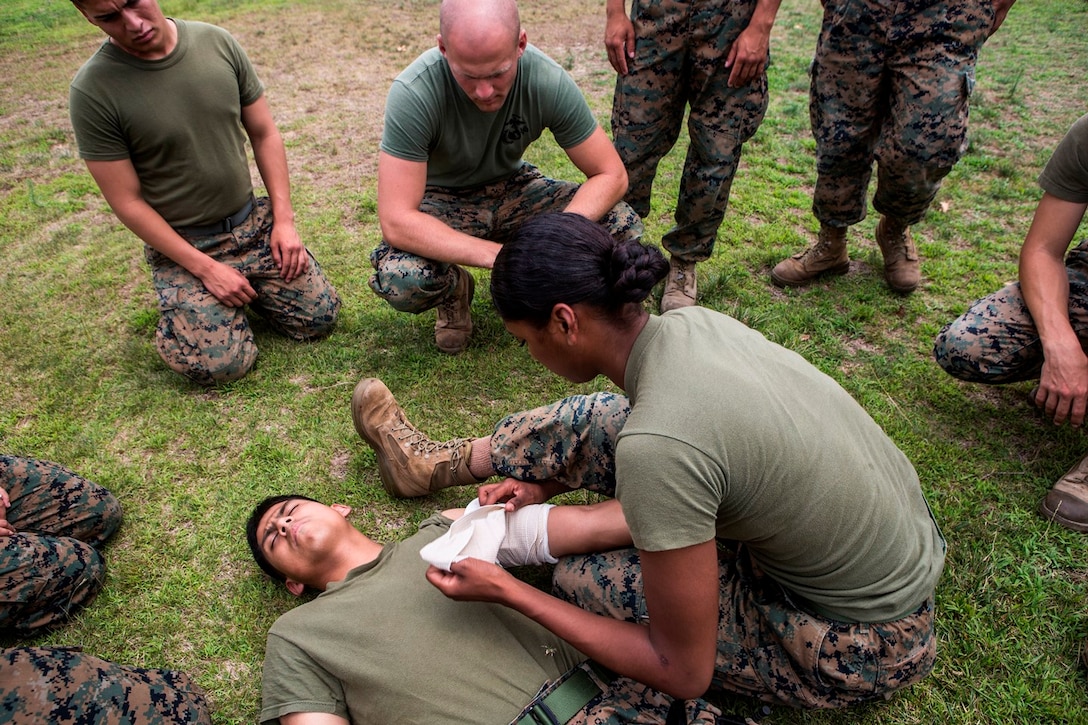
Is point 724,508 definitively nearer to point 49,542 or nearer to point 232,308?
point 49,542

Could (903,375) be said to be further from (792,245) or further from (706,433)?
(706,433)

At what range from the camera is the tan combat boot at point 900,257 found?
3.63 m


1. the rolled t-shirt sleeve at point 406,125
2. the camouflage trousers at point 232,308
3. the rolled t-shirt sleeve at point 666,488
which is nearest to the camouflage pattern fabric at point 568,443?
the rolled t-shirt sleeve at point 666,488

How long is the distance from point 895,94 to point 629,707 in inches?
113

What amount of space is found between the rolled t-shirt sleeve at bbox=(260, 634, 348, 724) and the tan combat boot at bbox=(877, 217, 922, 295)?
329 cm

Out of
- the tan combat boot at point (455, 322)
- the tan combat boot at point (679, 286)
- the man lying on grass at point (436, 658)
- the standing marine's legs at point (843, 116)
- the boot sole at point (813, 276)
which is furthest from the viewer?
the boot sole at point (813, 276)

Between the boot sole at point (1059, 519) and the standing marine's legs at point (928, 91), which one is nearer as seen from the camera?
the boot sole at point (1059, 519)

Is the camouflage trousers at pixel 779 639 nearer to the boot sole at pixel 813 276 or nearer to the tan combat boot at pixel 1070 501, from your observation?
the tan combat boot at pixel 1070 501

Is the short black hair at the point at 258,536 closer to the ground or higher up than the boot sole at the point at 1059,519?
closer to the ground

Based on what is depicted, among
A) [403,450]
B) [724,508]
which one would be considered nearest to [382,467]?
[403,450]

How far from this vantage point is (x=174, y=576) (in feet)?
8.25

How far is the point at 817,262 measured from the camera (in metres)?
3.78

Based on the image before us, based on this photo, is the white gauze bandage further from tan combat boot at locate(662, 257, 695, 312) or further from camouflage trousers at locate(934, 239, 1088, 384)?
camouflage trousers at locate(934, 239, 1088, 384)

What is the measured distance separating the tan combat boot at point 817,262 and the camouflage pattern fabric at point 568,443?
1.97 metres
